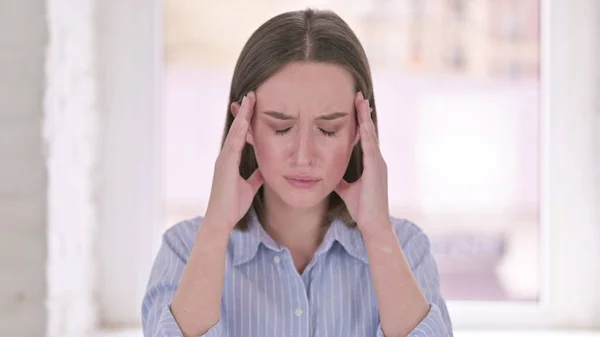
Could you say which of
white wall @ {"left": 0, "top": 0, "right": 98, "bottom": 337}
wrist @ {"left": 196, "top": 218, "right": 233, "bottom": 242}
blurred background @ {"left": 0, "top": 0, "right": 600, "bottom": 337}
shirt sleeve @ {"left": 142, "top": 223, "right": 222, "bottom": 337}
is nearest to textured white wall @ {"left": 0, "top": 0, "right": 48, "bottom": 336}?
white wall @ {"left": 0, "top": 0, "right": 98, "bottom": 337}

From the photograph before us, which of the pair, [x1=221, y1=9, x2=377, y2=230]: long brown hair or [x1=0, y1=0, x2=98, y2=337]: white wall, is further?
[x1=0, y1=0, x2=98, y2=337]: white wall

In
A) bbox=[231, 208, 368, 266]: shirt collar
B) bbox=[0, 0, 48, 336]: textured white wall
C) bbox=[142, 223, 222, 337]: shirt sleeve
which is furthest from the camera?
bbox=[0, 0, 48, 336]: textured white wall

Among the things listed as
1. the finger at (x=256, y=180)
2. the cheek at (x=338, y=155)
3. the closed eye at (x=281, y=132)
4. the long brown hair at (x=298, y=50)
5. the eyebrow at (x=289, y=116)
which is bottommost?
the finger at (x=256, y=180)

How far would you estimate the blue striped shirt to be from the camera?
144cm

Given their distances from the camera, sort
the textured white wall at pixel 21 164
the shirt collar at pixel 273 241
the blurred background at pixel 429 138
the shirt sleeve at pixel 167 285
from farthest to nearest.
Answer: the blurred background at pixel 429 138 → the textured white wall at pixel 21 164 → the shirt collar at pixel 273 241 → the shirt sleeve at pixel 167 285

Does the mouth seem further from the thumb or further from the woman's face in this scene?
the thumb

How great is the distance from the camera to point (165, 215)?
1995 millimetres

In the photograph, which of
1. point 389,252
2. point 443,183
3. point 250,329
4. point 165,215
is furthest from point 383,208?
point 165,215

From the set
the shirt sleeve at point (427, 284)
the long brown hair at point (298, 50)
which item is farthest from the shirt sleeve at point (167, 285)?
the shirt sleeve at point (427, 284)

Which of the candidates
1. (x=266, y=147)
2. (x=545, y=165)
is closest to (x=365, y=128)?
(x=266, y=147)

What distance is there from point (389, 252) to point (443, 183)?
650mm

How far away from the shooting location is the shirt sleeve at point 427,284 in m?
1.35

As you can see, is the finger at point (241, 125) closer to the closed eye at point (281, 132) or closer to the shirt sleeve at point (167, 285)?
the closed eye at point (281, 132)

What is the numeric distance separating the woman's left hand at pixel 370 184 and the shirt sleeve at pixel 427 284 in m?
0.13
